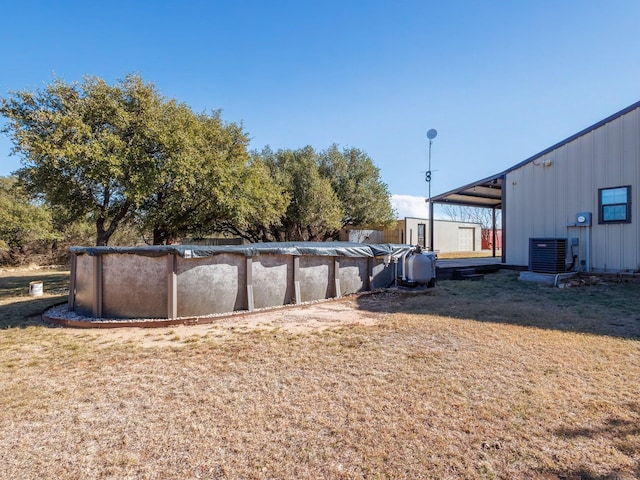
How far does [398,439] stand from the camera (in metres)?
2.11

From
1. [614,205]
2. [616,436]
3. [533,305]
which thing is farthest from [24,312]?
[614,205]

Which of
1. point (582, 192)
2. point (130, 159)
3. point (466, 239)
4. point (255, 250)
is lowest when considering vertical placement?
point (255, 250)

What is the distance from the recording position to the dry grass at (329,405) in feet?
6.25

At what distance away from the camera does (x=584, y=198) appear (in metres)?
9.07

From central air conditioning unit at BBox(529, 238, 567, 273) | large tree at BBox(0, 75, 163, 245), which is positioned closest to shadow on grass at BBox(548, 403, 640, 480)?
central air conditioning unit at BBox(529, 238, 567, 273)

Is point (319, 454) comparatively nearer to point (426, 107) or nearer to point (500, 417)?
point (500, 417)

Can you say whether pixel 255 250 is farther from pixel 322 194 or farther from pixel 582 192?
pixel 322 194

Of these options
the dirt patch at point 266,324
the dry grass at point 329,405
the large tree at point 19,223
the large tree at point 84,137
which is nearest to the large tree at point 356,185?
the large tree at point 84,137

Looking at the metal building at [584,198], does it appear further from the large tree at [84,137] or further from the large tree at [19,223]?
the large tree at [19,223]

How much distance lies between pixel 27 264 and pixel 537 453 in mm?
21992

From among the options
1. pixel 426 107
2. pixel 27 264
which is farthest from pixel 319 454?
pixel 27 264

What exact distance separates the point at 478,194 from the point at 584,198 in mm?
4537

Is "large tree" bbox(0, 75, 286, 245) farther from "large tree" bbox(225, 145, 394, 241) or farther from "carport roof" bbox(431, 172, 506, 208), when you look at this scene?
"carport roof" bbox(431, 172, 506, 208)

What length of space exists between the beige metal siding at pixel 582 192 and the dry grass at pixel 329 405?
17.4 feet
